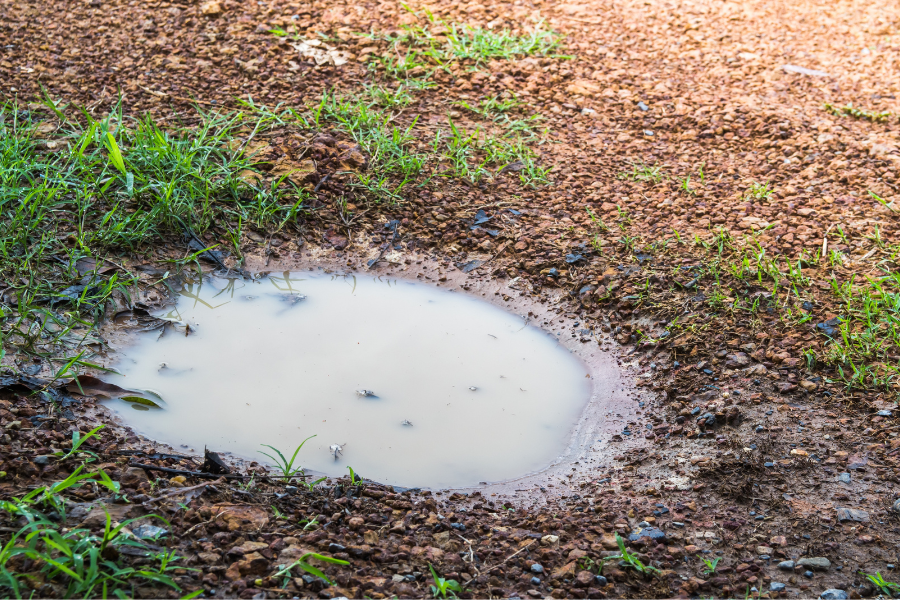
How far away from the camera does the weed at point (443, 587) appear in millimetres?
1769

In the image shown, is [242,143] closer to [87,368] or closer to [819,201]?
[87,368]

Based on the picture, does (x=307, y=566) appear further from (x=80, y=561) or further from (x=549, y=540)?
(x=549, y=540)

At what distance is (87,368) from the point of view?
8.74 feet

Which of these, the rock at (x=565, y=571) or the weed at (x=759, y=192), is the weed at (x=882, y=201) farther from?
the rock at (x=565, y=571)

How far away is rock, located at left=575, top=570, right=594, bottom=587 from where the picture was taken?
186 centimetres

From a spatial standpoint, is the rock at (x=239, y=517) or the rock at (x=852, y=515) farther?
the rock at (x=852, y=515)

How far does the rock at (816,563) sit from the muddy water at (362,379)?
901 mm

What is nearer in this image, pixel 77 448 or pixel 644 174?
pixel 77 448

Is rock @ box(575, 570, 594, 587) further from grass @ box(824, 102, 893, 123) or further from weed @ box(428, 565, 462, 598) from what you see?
grass @ box(824, 102, 893, 123)

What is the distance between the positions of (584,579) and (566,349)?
4.42 feet

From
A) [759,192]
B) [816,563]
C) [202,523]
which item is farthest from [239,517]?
[759,192]

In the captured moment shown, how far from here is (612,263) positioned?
3418 mm

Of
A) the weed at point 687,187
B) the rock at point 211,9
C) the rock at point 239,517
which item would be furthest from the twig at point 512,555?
the rock at point 211,9

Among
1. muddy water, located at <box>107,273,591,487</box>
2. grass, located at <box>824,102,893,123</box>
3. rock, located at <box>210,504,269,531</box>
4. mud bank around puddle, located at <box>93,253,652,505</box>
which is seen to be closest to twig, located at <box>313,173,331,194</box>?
mud bank around puddle, located at <box>93,253,652,505</box>
